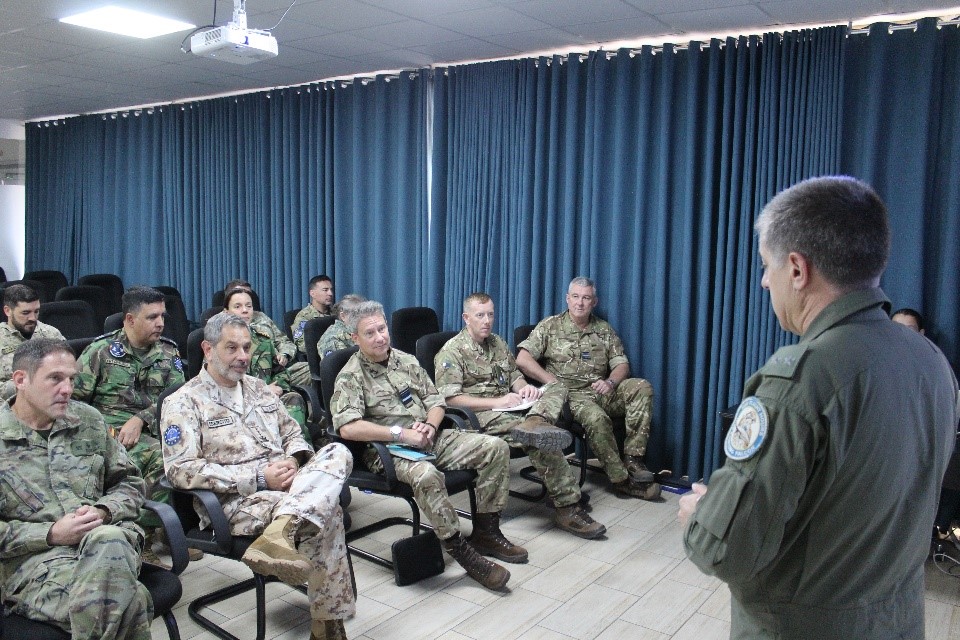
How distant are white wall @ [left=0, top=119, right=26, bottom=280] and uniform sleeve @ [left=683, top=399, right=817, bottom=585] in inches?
→ 429

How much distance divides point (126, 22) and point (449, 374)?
305cm

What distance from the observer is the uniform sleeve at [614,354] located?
5020mm

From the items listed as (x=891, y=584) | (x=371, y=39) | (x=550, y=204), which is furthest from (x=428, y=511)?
(x=371, y=39)

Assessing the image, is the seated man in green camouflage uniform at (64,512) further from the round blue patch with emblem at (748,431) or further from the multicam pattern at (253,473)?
the round blue patch with emblem at (748,431)

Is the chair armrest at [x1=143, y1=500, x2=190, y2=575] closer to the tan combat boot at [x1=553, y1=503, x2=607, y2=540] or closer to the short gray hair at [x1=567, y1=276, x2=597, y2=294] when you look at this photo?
the tan combat boot at [x1=553, y1=503, x2=607, y2=540]

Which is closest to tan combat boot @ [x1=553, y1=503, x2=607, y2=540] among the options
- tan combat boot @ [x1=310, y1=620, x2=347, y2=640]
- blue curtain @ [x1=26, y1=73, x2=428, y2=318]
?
tan combat boot @ [x1=310, y1=620, x2=347, y2=640]

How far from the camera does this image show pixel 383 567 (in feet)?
11.9

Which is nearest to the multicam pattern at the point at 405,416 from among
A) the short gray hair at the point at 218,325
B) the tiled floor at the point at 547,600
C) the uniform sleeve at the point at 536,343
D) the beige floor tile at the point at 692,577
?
the tiled floor at the point at 547,600

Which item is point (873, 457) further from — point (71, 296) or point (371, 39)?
point (71, 296)

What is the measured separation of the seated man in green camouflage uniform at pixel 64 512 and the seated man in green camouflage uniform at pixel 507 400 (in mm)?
1999

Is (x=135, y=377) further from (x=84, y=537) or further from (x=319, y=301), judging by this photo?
(x=319, y=301)

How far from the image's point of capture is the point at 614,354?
199 inches

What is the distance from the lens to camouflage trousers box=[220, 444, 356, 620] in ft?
9.15

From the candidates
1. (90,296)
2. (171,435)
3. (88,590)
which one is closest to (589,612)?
(171,435)
